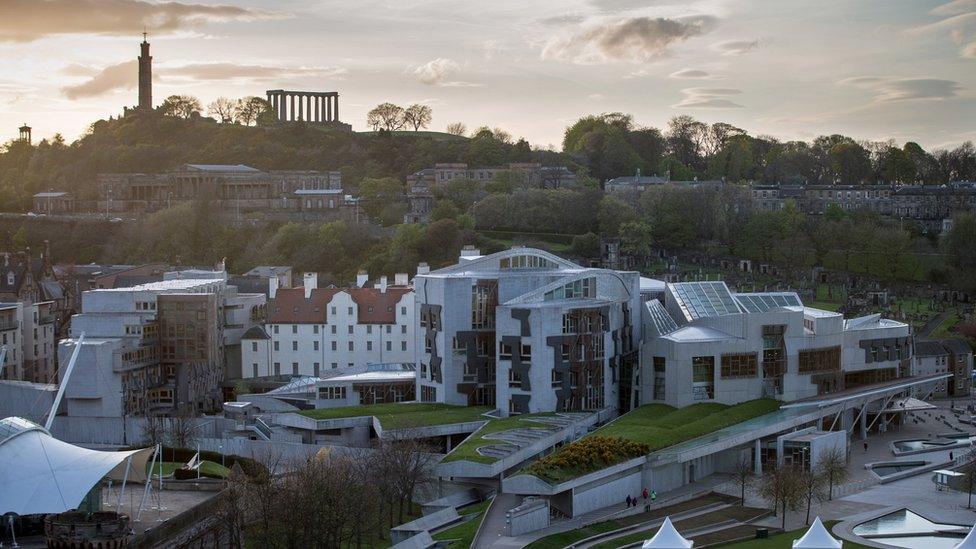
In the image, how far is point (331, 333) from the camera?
232ft

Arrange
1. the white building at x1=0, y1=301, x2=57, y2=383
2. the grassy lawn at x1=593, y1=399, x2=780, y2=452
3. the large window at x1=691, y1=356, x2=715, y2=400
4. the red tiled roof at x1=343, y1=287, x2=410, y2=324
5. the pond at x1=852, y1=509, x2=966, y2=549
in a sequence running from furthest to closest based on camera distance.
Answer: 1. the red tiled roof at x1=343, y1=287, x2=410, y2=324
2. the white building at x1=0, y1=301, x2=57, y2=383
3. the large window at x1=691, y1=356, x2=715, y2=400
4. the grassy lawn at x1=593, y1=399, x2=780, y2=452
5. the pond at x1=852, y1=509, x2=966, y2=549

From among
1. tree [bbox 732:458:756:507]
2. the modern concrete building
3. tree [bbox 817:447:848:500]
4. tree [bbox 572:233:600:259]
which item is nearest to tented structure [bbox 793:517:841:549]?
tree [bbox 817:447:848:500]

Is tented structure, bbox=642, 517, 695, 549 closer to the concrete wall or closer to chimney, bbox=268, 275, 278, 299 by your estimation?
the concrete wall

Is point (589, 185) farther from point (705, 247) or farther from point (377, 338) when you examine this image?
point (377, 338)

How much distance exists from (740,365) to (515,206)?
51601 mm

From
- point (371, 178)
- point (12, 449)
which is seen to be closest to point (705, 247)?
point (371, 178)

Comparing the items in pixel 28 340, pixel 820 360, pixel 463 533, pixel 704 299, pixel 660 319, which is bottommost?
pixel 463 533

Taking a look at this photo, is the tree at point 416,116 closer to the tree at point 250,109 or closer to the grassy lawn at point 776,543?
the tree at point 250,109

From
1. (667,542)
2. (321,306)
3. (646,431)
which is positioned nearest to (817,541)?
(667,542)

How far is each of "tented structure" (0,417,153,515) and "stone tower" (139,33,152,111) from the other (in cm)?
10547

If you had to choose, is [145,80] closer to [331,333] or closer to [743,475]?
[331,333]

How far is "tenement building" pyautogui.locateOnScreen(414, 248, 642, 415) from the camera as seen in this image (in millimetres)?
56906

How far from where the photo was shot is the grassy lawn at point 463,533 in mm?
41344

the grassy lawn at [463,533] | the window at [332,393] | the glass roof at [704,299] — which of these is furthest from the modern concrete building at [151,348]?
the glass roof at [704,299]
